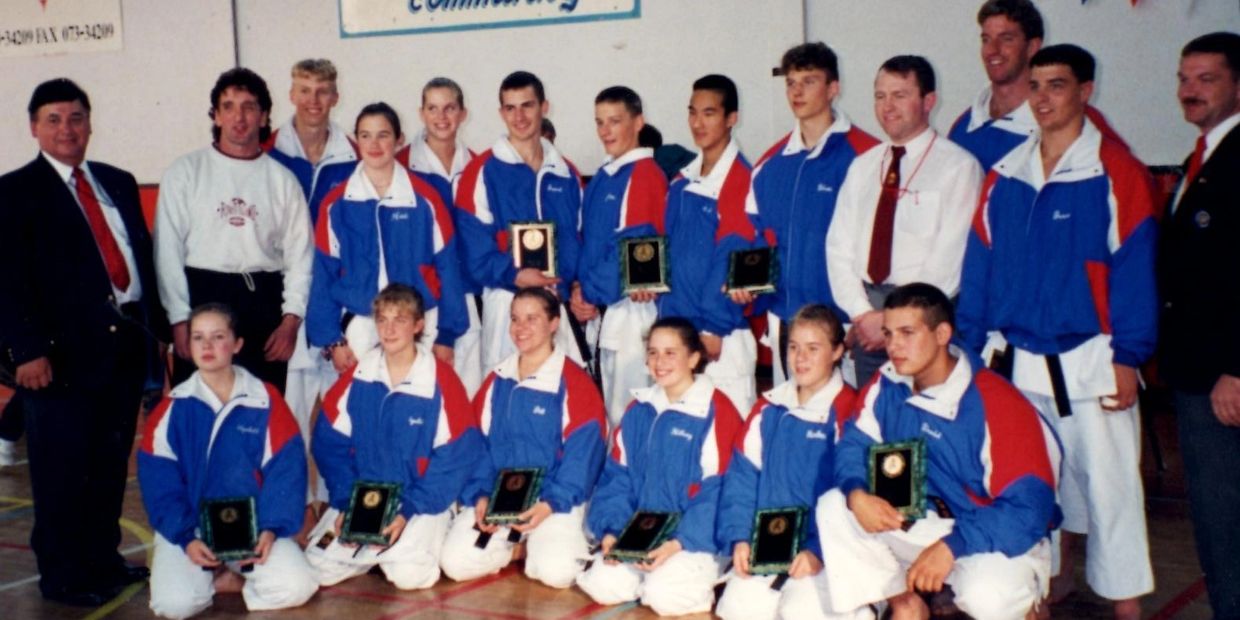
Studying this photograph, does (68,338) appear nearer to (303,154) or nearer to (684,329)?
(303,154)

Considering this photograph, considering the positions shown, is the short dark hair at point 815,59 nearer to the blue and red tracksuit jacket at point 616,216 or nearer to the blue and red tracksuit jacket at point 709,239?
the blue and red tracksuit jacket at point 709,239

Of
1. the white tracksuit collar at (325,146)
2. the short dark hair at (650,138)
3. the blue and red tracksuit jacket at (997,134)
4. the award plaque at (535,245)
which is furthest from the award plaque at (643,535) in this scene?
the short dark hair at (650,138)

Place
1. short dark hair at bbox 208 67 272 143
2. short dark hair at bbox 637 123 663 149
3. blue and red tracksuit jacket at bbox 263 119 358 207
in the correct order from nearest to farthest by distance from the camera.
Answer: short dark hair at bbox 208 67 272 143 → blue and red tracksuit jacket at bbox 263 119 358 207 → short dark hair at bbox 637 123 663 149

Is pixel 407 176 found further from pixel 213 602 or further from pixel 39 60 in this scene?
pixel 39 60

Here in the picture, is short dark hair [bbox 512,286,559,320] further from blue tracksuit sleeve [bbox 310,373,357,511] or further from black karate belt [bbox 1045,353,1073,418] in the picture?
black karate belt [bbox 1045,353,1073,418]

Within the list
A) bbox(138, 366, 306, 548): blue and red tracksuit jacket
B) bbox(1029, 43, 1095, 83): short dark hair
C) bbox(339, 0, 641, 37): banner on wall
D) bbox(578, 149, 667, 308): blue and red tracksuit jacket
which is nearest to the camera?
bbox(1029, 43, 1095, 83): short dark hair

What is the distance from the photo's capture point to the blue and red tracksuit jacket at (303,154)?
20.3 ft

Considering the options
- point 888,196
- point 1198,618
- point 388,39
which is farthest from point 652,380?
point 388,39

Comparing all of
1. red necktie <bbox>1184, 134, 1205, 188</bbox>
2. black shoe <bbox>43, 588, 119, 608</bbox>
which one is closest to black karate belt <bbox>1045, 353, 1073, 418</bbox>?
red necktie <bbox>1184, 134, 1205, 188</bbox>

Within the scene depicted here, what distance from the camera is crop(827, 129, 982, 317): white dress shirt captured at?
471 cm

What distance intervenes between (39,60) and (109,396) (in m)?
7.92

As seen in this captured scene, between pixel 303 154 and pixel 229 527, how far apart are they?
2.16 metres

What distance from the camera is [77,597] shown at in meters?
4.92

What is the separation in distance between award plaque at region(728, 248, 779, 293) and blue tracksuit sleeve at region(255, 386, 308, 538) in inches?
75.5
